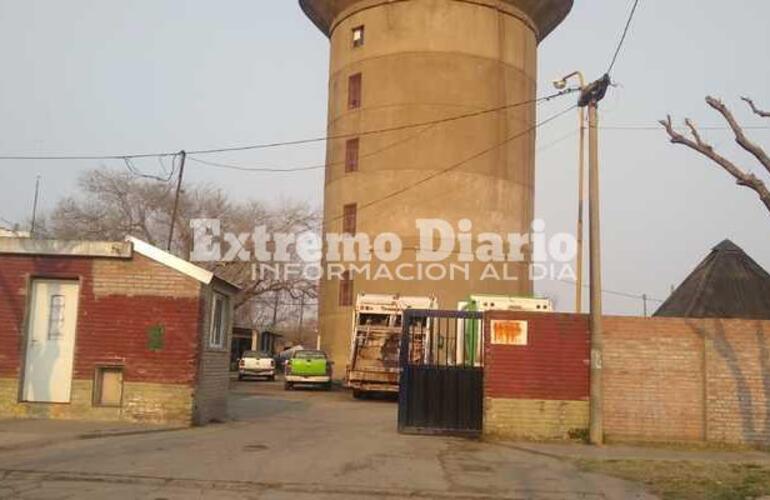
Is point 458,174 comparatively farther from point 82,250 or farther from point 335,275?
point 82,250

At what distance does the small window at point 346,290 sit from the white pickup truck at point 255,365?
5379mm

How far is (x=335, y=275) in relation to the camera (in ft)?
142

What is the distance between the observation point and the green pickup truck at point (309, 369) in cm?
3634

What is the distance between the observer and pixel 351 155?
43312 mm

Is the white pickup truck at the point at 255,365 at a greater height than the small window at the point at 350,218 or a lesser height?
lesser

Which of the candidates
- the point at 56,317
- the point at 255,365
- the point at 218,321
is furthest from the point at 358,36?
the point at 56,317

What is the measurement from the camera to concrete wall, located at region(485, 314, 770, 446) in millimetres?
16266

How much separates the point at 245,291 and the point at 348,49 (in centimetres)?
1498

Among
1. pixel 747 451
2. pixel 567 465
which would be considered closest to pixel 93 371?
pixel 567 465

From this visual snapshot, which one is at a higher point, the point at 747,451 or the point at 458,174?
the point at 458,174

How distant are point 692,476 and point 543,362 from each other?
4622 millimetres

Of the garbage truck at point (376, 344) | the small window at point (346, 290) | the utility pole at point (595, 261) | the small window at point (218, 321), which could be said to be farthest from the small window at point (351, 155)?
the utility pole at point (595, 261)

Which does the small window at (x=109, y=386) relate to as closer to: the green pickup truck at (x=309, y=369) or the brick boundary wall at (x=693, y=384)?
the brick boundary wall at (x=693, y=384)

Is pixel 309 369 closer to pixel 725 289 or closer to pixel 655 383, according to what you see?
pixel 725 289
